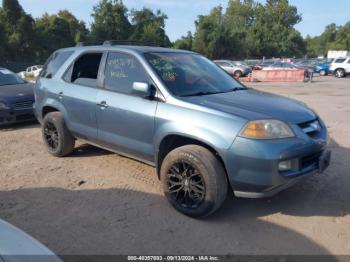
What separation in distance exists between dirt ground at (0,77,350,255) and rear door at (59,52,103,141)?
644mm

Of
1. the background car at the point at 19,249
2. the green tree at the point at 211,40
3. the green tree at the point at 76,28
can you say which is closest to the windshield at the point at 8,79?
the background car at the point at 19,249

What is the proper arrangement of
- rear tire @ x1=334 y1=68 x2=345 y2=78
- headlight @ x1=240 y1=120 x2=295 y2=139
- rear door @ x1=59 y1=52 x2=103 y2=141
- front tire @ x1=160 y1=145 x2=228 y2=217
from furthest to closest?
rear tire @ x1=334 y1=68 x2=345 y2=78 → rear door @ x1=59 y1=52 x2=103 y2=141 → front tire @ x1=160 y1=145 x2=228 y2=217 → headlight @ x1=240 y1=120 x2=295 y2=139

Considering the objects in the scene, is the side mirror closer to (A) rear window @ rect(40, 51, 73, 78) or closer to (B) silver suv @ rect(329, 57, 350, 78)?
(A) rear window @ rect(40, 51, 73, 78)

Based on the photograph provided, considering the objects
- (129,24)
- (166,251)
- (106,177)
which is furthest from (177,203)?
(129,24)

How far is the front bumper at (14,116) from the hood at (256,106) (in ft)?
18.4

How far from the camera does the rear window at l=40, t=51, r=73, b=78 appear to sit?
19.6 ft

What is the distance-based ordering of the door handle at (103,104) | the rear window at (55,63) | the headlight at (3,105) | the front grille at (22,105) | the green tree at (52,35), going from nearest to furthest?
the door handle at (103,104) → the rear window at (55,63) → the headlight at (3,105) → the front grille at (22,105) → the green tree at (52,35)

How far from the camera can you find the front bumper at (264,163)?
358 cm

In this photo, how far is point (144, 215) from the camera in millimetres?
4133

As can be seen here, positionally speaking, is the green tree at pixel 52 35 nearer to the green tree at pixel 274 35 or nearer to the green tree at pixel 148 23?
the green tree at pixel 148 23

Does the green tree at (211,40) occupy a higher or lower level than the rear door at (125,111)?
higher

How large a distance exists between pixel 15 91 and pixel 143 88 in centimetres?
579

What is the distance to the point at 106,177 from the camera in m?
5.25

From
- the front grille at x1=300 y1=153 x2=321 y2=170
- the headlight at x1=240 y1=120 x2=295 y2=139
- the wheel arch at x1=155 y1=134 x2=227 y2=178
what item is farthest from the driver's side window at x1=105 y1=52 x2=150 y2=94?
the front grille at x1=300 y1=153 x2=321 y2=170
